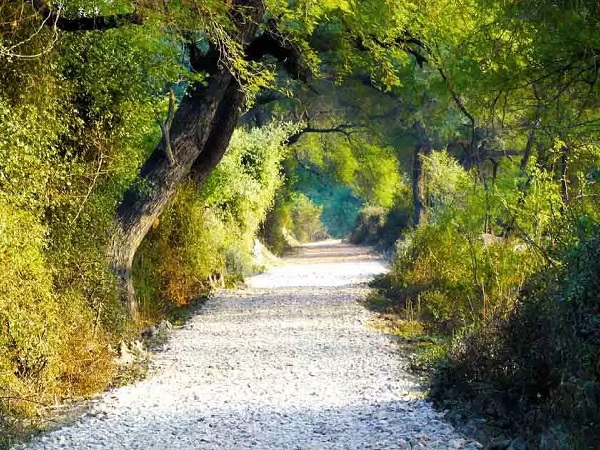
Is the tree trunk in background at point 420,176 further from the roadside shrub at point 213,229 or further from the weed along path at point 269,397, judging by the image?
the weed along path at point 269,397

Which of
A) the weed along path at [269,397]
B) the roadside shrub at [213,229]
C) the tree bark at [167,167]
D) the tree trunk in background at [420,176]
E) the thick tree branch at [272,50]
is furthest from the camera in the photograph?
the tree trunk in background at [420,176]

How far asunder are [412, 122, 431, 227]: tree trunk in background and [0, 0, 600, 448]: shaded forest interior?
9.65 meters

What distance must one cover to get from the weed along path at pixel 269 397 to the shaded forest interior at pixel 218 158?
1.56 feet

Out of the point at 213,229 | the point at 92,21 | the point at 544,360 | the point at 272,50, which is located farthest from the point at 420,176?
the point at 544,360

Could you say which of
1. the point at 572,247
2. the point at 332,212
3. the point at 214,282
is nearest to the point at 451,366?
the point at 572,247

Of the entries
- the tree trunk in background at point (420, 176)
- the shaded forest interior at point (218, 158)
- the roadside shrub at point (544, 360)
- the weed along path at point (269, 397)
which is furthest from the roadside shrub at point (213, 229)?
the roadside shrub at point (544, 360)

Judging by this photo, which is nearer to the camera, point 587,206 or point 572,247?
point 572,247

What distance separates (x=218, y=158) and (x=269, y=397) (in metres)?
7.14

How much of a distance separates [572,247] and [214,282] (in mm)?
14277

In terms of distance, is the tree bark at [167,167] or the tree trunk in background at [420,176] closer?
the tree bark at [167,167]

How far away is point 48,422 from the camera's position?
655 cm

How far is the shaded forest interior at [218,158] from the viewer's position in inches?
224

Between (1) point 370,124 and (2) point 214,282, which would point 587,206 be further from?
A: (1) point 370,124

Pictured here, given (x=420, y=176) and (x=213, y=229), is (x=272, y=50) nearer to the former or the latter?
(x=213, y=229)
